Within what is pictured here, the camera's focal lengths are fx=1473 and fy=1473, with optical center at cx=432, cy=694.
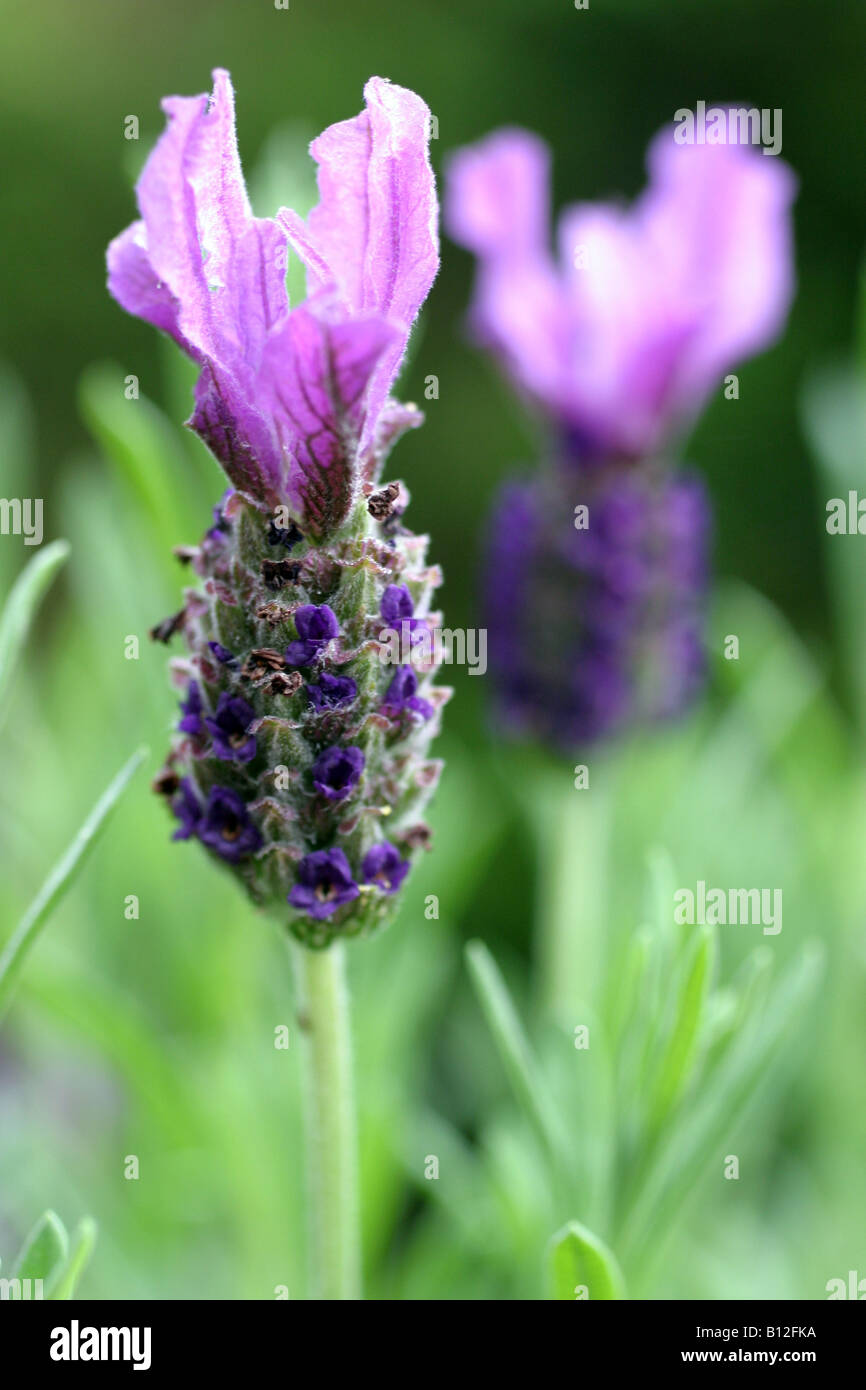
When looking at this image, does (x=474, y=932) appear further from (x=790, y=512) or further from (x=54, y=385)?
(x=54, y=385)

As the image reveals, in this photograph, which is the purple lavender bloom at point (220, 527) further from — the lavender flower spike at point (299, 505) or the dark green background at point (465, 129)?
the dark green background at point (465, 129)

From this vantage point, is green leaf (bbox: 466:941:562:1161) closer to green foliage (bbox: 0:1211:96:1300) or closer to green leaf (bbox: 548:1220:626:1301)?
green leaf (bbox: 548:1220:626:1301)

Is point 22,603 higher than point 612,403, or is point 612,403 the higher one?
point 612,403

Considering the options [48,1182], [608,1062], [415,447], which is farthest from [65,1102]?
[415,447]

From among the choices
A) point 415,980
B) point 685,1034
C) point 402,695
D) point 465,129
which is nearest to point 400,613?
point 402,695

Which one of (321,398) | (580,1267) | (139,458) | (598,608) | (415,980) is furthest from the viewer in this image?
(598,608)

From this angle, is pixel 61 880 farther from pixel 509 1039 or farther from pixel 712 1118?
pixel 712 1118

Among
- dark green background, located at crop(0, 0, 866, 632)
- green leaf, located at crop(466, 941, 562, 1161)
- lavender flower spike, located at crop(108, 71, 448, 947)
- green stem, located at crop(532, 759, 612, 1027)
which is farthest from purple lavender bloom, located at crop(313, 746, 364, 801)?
dark green background, located at crop(0, 0, 866, 632)

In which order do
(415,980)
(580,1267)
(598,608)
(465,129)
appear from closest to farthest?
(580,1267) < (415,980) < (598,608) < (465,129)
